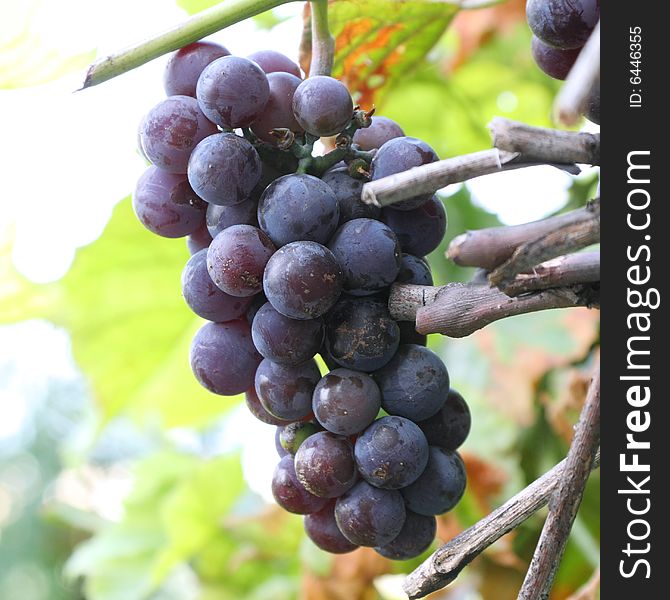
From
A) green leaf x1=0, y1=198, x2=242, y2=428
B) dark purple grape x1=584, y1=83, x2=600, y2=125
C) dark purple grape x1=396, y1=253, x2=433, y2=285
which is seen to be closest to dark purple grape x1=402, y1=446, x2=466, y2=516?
dark purple grape x1=396, y1=253, x2=433, y2=285

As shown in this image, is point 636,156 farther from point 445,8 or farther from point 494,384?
point 494,384

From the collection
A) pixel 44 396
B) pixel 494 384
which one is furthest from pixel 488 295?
pixel 44 396

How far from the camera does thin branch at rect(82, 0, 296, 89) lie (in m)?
0.44

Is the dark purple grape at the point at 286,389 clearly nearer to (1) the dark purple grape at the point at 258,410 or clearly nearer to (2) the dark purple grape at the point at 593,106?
(1) the dark purple grape at the point at 258,410

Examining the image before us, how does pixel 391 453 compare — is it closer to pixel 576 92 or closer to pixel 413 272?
pixel 413 272

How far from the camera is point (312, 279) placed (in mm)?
400

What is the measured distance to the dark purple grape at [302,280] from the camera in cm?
40

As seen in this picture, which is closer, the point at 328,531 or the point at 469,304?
the point at 469,304

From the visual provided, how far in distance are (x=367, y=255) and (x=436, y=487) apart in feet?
0.48

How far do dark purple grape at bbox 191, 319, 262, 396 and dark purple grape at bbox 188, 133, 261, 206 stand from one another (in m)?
0.09

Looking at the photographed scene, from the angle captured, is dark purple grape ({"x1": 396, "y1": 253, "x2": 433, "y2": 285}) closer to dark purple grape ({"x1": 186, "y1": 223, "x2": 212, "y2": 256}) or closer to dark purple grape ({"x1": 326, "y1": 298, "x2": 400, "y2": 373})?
dark purple grape ({"x1": 326, "y1": 298, "x2": 400, "y2": 373})

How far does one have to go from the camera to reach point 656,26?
1.14 ft

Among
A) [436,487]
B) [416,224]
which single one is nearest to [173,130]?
[416,224]

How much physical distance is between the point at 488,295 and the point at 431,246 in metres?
0.10
